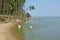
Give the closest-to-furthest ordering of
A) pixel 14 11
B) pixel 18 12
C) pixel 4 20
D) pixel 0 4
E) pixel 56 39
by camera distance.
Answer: pixel 56 39, pixel 4 20, pixel 0 4, pixel 14 11, pixel 18 12

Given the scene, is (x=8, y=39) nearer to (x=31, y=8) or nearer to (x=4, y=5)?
(x=4, y=5)

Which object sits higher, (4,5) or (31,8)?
(4,5)

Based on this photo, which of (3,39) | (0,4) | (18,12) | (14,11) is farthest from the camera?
(18,12)

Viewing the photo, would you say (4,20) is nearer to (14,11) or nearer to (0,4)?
(0,4)

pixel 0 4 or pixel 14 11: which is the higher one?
pixel 0 4

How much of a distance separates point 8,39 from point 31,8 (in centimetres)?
7208

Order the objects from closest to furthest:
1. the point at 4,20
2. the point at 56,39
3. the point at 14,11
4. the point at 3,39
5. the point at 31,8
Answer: the point at 3,39 → the point at 56,39 → the point at 4,20 → the point at 14,11 → the point at 31,8

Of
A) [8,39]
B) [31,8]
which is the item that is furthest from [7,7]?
[8,39]

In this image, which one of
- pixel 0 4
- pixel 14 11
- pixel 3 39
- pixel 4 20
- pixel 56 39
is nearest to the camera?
pixel 3 39

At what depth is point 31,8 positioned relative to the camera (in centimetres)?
9612

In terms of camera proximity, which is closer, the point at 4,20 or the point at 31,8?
the point at 4,20

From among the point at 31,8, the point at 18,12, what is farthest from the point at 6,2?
the point at 31,8

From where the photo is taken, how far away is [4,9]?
64.1 metres

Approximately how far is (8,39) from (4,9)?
40.3 meters
